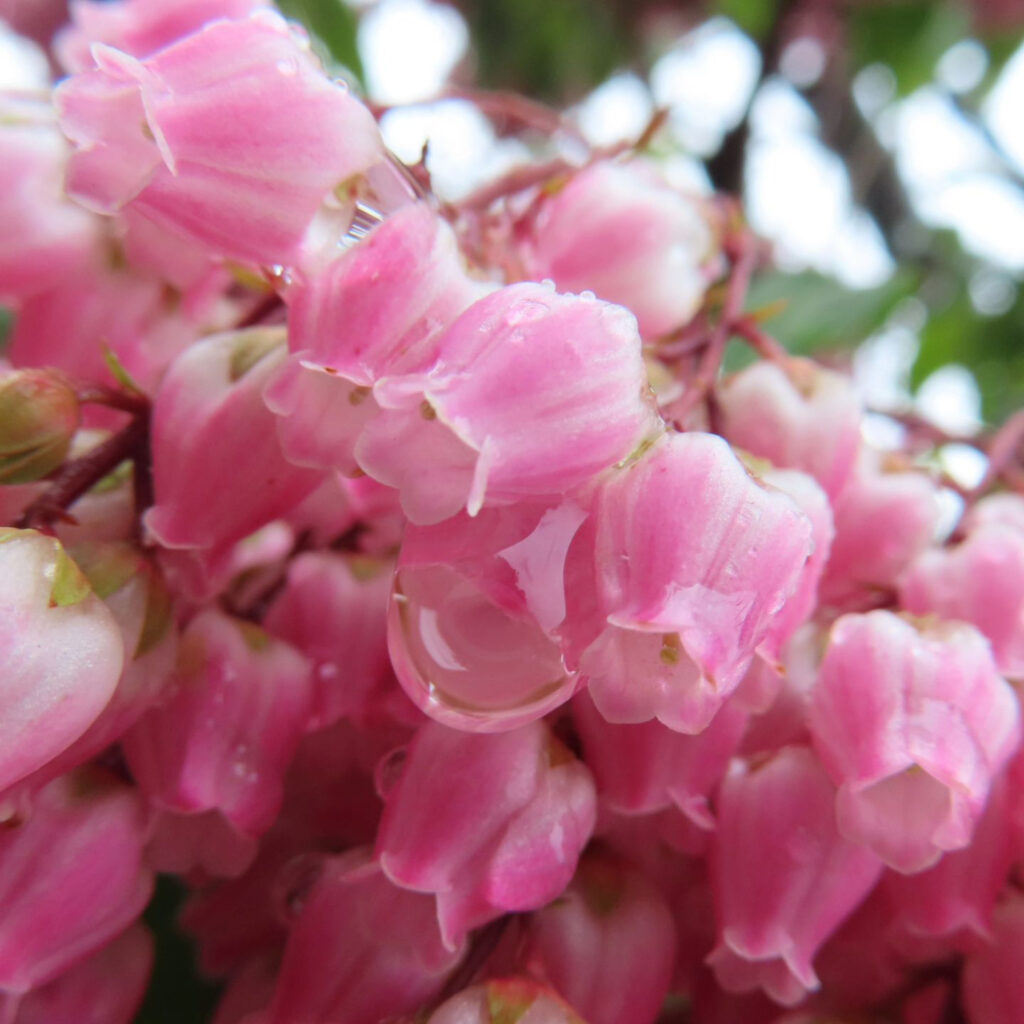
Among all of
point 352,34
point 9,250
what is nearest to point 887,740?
point 9,250

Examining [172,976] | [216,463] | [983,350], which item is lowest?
[983,350]

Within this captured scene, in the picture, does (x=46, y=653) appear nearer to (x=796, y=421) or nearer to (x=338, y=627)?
(x=338, y=627)

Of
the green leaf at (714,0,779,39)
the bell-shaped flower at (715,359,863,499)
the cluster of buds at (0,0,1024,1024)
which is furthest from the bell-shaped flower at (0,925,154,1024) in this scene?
the green leaf at (714,0,779,39)

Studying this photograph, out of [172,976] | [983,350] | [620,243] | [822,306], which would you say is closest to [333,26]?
[822,306]

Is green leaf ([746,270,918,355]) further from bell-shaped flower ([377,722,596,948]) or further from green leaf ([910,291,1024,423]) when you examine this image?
bell-shaped flower ([377,722,596,948])

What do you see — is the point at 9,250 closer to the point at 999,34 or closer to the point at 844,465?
the point at 844,465

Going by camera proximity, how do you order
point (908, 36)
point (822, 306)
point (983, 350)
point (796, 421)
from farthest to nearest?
point (983, 350), point (908, 36), point (822, 306), point (796, 421)

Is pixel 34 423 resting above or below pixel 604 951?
above
